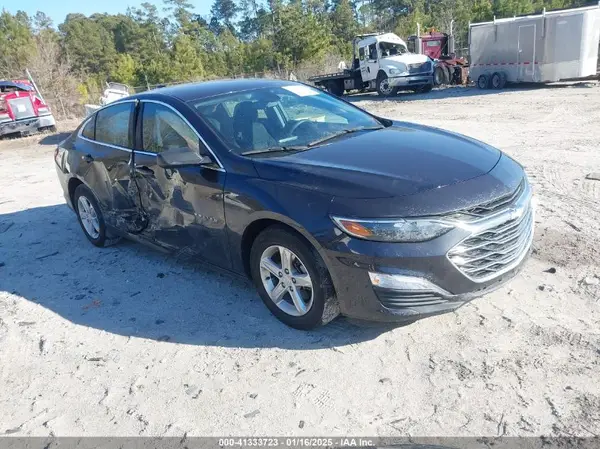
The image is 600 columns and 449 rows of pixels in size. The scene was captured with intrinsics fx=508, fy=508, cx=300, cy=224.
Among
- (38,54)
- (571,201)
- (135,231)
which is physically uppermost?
(38,54)

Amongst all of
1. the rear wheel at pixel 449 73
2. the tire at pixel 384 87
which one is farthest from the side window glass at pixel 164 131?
the rear wheel at pixel 449 73

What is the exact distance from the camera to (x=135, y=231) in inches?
193

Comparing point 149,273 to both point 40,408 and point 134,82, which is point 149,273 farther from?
point 134,82

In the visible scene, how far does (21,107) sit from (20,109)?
0.07 meters

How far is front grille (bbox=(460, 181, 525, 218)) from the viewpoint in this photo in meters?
3.04

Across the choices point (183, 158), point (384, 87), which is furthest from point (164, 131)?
point (384, 87)

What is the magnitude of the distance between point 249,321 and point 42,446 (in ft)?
5.08

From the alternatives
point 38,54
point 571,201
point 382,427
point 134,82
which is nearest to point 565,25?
point 571,201

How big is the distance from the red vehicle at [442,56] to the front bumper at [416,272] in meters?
22.0

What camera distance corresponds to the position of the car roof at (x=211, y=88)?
438 cm

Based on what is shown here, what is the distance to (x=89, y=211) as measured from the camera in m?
5.72

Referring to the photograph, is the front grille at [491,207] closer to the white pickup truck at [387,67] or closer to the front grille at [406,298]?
the front grille at [406,298]

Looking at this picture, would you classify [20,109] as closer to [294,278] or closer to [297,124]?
[297,124]

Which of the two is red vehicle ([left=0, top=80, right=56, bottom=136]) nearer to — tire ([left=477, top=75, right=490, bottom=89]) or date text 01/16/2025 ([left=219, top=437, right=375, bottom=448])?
date text 01/16/2025 ([left=219, top=437, right=375, bottom=448])
